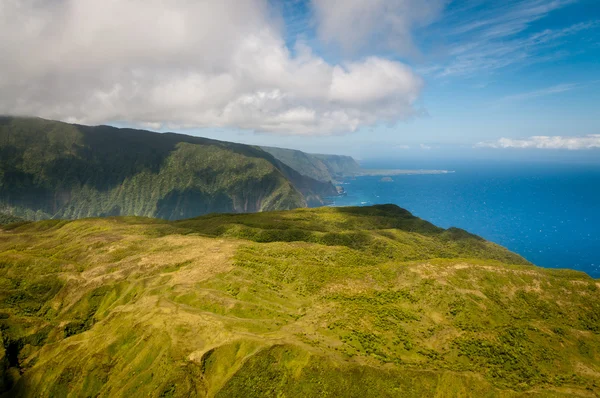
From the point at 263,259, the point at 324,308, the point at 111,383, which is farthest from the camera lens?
the point at 263,259

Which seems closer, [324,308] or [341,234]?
[324,308]

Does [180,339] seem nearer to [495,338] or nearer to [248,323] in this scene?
[248,323]

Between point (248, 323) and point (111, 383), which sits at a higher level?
point (248, 323)

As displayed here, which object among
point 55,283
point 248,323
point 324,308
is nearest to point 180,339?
point 248,323

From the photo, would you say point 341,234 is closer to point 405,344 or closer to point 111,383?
point 405,344

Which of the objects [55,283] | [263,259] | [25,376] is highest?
[263,259]

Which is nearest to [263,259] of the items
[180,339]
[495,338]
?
[180,339]

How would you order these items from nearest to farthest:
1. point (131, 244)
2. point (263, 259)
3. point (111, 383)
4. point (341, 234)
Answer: point (111, 383), point (263, 259), point (131, 244), point (341, 234)
